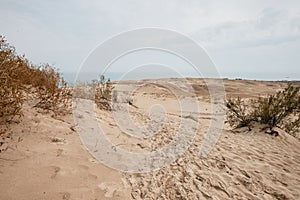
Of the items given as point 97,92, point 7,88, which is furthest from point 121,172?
point 97,92

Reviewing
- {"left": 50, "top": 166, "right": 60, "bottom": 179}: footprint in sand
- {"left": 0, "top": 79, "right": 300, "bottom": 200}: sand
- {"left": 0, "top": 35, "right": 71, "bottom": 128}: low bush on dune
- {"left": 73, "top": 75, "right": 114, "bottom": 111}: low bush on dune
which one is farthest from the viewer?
{"left": 73, "top": 75, "right": 114, "bottom": 111}: low bush on dune

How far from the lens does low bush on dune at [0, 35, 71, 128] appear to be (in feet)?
12.0

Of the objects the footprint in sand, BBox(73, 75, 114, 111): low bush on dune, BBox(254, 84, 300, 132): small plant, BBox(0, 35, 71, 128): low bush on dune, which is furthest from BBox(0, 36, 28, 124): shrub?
BBox(254, 84, 300, 132): small plant

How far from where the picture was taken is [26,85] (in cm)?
604

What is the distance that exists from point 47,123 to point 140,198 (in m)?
2.76

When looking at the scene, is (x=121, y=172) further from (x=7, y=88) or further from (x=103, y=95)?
(x=103, y=95)

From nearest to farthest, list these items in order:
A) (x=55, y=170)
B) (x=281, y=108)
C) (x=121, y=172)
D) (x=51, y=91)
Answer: (x=55, y=170) < (x=121, y=172) < (x=51, y=91) < (x=281, y=108)

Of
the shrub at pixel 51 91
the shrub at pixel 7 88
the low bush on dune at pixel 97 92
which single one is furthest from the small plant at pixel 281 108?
the shrub at pixel 7 88

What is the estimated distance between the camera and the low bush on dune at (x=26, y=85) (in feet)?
12.0

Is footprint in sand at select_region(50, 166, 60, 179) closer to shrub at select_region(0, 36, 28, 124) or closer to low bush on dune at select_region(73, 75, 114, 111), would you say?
shrub at select_region(0, 36, 28, 124)

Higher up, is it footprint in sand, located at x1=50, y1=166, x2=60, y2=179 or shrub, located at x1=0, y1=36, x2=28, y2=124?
shrub, located at x1=0, y1=36, x2=28, y2=124

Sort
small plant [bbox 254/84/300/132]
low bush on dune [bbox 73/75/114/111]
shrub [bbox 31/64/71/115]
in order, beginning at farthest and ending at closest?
low bush on dune [bbox 73/75/114/111]
small plant [bbox 254/84/300/132]
shrub [bbox 31/64/71/115]

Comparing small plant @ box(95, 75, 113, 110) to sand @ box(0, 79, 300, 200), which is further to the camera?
small plant @ box(95, 75, 113, 110)

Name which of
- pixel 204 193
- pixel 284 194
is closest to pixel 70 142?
pixel 204 193
